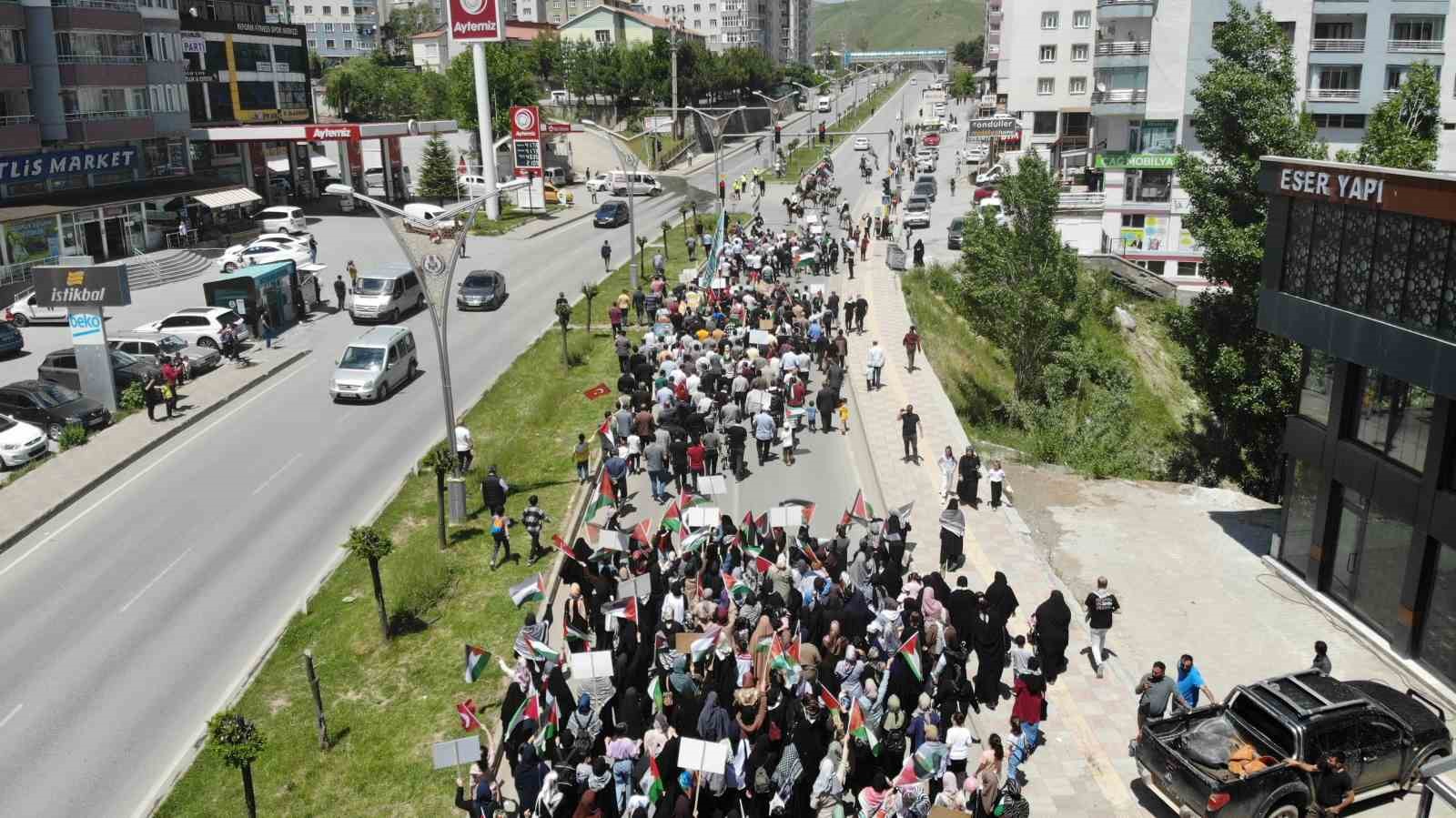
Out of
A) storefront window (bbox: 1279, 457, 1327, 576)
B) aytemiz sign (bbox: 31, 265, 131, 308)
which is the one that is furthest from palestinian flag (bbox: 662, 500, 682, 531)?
aytemiz sign (bbox: 31, 265, 131, 308)

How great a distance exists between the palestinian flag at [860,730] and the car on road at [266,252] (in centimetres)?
4375

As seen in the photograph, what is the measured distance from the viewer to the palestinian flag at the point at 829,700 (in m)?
14.7

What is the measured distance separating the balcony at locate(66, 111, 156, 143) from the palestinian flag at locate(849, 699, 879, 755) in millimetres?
53286

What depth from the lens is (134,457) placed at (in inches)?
1177

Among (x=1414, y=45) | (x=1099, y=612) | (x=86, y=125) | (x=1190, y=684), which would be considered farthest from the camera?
(x=1414, y=45)

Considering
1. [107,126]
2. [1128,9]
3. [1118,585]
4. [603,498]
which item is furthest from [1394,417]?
[107,126]

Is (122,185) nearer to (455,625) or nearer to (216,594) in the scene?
(216,594)

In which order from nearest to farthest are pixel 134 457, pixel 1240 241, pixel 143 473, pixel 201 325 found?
pixel 143 473
pixel 134 457
pixel 1240 241
pixel 201 325

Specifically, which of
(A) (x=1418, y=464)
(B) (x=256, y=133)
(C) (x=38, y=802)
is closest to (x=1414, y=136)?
(A) (x=1418, y=464)

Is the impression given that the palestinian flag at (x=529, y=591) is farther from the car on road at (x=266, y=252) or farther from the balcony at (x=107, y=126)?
the balcony at (x=107, y=126)

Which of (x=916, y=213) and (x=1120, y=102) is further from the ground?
(x=1120, y=102)

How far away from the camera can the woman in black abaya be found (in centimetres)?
1720

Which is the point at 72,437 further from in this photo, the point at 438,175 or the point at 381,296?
the point at 438,175

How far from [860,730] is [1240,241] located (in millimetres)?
21084
